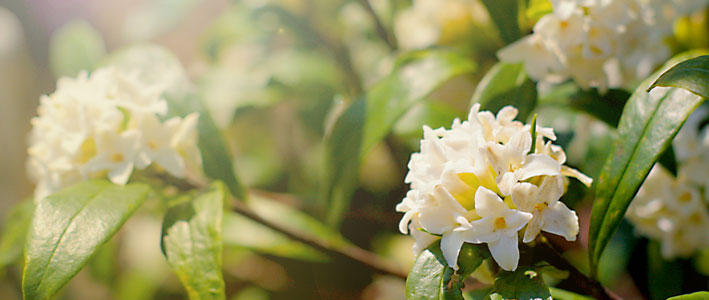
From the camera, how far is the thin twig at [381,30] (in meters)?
0.97

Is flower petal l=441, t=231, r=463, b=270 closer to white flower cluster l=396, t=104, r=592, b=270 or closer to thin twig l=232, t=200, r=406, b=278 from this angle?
white flower cluster l=396, t=104, r=592, b=270

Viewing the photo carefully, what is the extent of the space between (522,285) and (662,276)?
49 cm

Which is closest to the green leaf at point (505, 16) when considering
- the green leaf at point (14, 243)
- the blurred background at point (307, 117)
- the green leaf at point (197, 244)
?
the blurred background at point (307, 117)

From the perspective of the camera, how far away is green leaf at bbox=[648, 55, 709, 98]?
1.41 ft

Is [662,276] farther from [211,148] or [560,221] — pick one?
[211,148]

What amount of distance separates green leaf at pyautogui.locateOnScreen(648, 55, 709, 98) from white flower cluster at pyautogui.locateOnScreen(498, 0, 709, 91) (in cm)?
13

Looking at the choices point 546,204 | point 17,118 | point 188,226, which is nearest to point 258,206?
point 188,226

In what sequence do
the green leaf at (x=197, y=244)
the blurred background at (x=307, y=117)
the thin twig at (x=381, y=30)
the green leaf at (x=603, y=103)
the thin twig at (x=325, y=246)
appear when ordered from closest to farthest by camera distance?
the green leaf at (x=197, y=244)
the green leaf at (x=603, y=103)
the thin twig at (x=325, y=246)
the blurred background at (x=307, y=117)
the thin twig at (x=381, y=30)

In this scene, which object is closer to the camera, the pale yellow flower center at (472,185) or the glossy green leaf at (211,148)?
the pale yellow flower center at (472,185)

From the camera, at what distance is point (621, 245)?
881 mm

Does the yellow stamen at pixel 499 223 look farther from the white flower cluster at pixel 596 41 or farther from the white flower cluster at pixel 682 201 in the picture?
the white flower cluster at pixel 682 201

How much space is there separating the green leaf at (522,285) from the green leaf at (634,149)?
0.10 metres

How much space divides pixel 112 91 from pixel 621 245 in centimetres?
81

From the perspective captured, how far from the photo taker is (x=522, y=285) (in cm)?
43
